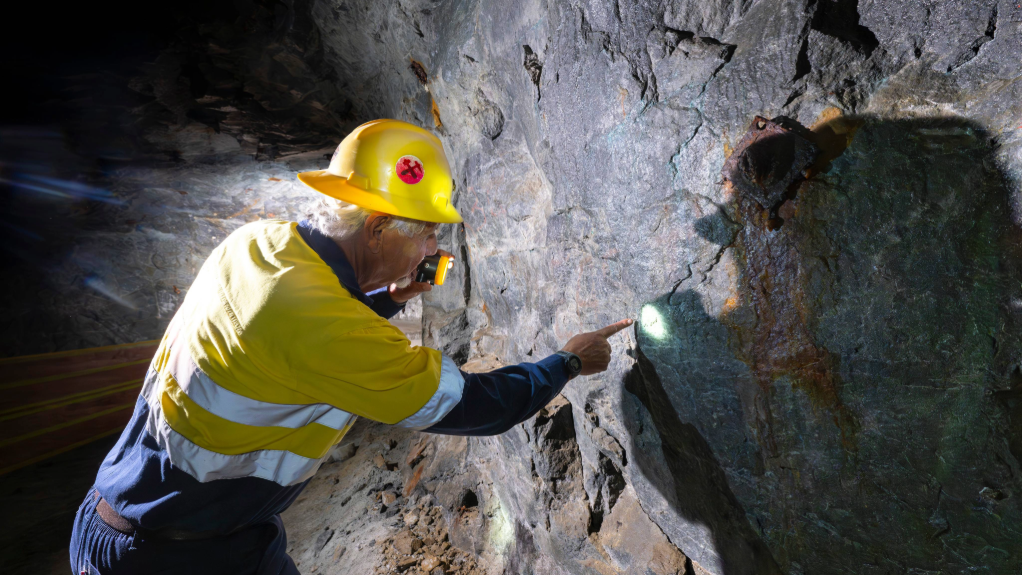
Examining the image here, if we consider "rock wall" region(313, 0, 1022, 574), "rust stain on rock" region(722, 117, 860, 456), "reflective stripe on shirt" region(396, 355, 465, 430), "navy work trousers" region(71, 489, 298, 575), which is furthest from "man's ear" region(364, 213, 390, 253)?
"rust stain on rock" region(722, 117, 860, 456)

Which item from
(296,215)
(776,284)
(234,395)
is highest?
(776,284)

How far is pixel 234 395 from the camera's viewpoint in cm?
115

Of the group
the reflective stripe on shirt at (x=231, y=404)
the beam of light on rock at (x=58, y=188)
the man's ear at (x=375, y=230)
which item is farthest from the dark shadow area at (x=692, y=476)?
the beam of light on rock at (x=58, y=188)

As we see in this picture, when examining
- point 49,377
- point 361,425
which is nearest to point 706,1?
point 361,425

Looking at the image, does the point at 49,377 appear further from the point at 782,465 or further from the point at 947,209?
the point at 947,209

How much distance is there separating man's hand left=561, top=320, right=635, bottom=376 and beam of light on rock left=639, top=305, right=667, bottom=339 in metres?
0.11

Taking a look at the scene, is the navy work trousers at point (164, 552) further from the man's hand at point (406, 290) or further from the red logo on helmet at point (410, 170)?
the red logo on helmet at point (410, 170)

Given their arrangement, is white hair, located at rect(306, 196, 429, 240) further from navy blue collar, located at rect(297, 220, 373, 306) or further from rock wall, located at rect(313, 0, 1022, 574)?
rock wall, located at rect(313, 0, 1022, 574)

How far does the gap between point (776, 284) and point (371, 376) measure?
3.82 feet

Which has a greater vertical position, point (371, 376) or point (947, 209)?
point (947, 209)

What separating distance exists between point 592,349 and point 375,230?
850 millimetres

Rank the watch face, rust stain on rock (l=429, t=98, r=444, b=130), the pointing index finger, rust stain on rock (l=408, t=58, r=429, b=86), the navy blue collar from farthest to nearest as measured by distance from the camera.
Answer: rust stain on rock (l=429, t=98, r=444, b=130) → rust stain on rock (l=408, t=58, r=429, b=86) → the pointing index finger → the watch face → the navy blue collar

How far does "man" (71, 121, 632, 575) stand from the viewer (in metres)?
1.14

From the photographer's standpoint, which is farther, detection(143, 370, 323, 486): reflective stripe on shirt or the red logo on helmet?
the red logo on helmet
